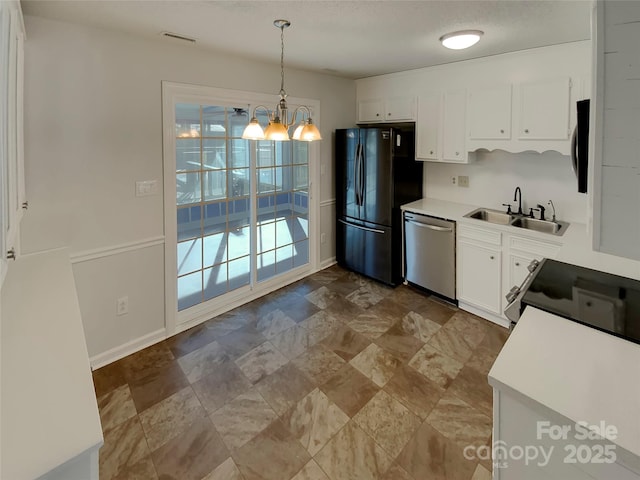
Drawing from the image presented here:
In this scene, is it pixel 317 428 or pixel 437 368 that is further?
pixel 437 368

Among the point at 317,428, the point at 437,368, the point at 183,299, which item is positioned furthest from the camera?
the point at 183,299

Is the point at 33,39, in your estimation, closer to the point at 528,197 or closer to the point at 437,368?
the point at 437,368

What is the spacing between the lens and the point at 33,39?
2.10 m

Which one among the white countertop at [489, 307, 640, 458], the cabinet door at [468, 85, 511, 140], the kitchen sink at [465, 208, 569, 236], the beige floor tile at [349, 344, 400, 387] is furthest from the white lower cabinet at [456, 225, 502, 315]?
the white countertop at [489, 307, 640, 458]

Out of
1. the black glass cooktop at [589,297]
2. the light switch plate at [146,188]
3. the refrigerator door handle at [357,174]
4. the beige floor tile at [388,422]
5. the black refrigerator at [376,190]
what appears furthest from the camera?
the refrigerator door handle at [357,174]

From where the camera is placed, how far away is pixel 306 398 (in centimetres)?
227

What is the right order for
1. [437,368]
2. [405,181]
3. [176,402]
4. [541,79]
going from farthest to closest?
[405,181]
[541,79]
[437,368]
[176,402]

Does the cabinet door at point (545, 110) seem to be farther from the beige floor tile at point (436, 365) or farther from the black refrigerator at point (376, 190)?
the beige floor tile at point (436, 365)

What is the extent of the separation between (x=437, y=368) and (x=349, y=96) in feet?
11.1

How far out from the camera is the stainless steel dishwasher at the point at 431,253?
11.2 feet

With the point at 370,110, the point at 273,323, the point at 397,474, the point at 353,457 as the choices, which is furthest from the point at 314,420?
the point at 370,110

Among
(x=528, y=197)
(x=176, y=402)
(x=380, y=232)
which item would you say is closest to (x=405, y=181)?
(x=380, y=232)

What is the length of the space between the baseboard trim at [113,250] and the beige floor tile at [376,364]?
188cm

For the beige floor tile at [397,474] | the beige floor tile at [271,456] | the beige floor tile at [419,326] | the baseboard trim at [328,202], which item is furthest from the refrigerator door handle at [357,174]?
the beige floor tile at [397,474]
